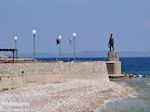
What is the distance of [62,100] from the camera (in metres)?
31.8

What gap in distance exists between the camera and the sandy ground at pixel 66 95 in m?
28.6

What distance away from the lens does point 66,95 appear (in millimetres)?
35219

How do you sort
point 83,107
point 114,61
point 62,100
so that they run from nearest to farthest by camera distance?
point 83,107, point 62,100, point 114,61

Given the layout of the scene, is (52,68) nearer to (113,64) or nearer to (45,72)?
A: (45,72)

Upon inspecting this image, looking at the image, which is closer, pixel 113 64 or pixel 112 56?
pixel 113 64

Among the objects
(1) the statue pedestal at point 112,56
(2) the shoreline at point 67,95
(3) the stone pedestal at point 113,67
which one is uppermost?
(1) the statue pedestal at point 112,56

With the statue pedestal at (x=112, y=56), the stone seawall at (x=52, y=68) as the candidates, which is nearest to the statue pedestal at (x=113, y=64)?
the statue pedestal at (x=112, y=56)

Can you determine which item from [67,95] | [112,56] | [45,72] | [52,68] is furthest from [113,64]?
[67,95]

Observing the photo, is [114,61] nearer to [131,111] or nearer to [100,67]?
[100,67]

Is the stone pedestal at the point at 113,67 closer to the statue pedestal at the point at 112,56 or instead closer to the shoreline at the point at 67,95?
the statue pedestal at the point at 112,56

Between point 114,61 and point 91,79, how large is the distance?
12728 millimetres

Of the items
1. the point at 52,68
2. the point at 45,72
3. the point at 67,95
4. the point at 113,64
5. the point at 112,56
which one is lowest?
the point at 67,95

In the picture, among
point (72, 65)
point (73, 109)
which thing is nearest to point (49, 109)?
point (73, 109)

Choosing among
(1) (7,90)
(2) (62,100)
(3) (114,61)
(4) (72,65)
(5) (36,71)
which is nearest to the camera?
(2) (62,100)
